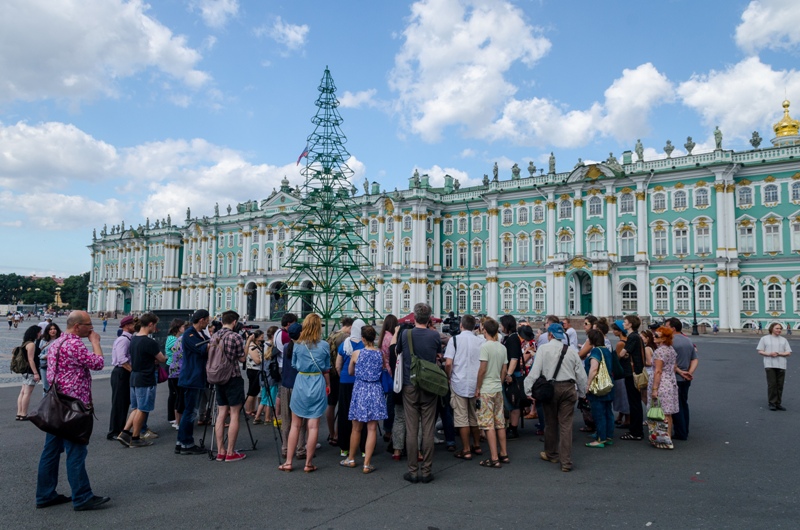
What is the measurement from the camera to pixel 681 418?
9000mm

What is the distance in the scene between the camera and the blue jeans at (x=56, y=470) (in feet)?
19.0

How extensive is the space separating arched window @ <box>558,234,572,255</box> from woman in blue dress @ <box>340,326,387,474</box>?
140ft

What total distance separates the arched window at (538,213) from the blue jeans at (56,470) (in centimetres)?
4694

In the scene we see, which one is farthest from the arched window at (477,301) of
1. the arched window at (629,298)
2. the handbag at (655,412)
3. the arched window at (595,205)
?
the handbag at (655,412)

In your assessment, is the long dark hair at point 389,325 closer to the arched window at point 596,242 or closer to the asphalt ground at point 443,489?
the asphalt ground at point 443,489

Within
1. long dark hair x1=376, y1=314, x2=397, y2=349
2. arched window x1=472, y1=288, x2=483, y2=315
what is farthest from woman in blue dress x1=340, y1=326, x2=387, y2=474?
arched window x1=472, y1=288, x2=483, y2=315

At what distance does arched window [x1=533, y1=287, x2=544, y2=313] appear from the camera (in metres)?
48.5

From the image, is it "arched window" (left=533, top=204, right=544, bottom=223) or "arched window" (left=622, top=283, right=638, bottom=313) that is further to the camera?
"arched window" (left=533, top=204, right=544, bottom=223)

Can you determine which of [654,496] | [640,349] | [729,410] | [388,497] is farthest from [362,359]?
[729,410]

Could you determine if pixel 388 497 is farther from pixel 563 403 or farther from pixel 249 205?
pixel 249 205

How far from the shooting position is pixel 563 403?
7.41 meters

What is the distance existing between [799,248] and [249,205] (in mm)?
62457

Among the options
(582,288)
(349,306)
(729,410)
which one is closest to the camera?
(729,410)

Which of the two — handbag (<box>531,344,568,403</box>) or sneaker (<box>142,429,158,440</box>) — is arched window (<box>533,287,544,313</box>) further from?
sneaker (<box>142,429,158,440</box>)
